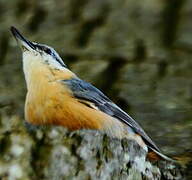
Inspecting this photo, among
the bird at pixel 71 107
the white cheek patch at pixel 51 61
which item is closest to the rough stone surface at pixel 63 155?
the bird at pixel 71 107

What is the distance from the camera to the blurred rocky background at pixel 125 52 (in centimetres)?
735

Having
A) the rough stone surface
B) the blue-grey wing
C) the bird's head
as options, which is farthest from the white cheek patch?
the rough stone surface

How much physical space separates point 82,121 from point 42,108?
10.2 inches

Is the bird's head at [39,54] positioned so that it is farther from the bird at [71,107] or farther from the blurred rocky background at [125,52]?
the blurred rocky background at [125,52]

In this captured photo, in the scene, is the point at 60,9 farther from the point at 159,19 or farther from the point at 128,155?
the point at 128,155

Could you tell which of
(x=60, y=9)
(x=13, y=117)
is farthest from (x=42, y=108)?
(x=60, y=9)

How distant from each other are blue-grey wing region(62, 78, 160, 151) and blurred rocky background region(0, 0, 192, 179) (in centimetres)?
→ 49

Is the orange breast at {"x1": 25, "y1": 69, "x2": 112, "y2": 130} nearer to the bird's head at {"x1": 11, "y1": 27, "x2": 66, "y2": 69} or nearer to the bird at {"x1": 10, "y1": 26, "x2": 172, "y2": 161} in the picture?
the bird at {"x1": 10, "y1": 26, "x2": 172, "y2": 161}

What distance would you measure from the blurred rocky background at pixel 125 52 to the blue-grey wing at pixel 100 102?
0.49 meters

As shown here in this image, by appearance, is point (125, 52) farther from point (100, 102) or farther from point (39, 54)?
point (100, 102)

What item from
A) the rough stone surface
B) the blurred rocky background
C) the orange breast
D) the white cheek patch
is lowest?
the rough stone surface

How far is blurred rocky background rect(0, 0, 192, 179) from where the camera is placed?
7352 mm

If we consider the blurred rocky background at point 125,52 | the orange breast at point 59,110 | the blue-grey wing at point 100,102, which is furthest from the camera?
the blurred rocky background at point 125,52

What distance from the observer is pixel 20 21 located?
380 inches
